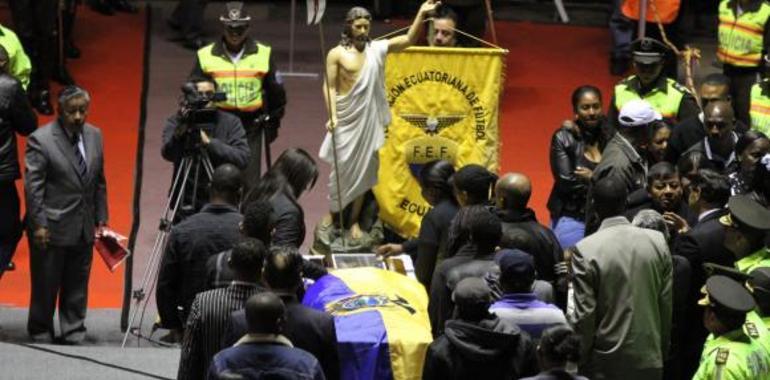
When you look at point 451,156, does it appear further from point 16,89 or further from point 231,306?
point 231,306

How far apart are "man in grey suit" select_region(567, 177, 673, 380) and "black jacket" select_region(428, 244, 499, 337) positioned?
0.46 metres

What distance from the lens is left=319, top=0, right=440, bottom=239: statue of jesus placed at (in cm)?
1168

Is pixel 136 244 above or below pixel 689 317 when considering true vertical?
below

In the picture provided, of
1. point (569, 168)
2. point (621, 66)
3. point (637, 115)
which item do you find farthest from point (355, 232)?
point (621, 66)

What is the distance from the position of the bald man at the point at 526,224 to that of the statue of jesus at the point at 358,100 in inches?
96.3

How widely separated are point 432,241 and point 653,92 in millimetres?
2915

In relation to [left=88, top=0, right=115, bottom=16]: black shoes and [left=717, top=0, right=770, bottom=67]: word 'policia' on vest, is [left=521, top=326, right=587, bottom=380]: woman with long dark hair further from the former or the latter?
[left=88, top=0, right=115, bottom=16]: black shoes

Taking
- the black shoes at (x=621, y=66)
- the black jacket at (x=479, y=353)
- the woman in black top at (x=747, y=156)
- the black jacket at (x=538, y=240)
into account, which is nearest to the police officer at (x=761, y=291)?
the black jacket at (x=479, y=353)

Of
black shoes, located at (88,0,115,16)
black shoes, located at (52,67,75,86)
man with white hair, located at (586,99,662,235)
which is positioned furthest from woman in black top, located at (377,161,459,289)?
black shoes, located at (88,0,115,16)

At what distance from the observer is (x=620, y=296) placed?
342 inches

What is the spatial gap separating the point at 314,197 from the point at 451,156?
216 cm

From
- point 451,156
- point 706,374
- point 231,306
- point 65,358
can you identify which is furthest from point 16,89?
point 706,374

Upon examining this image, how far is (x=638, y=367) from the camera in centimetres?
876

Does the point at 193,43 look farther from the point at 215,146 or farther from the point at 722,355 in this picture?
the point at 722,355
